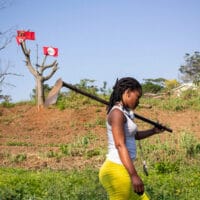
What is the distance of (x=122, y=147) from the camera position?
3.44 metres

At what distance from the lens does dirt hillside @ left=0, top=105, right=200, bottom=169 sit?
9.80 metres

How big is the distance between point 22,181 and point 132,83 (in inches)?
122

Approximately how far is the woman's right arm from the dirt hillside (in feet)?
18.8

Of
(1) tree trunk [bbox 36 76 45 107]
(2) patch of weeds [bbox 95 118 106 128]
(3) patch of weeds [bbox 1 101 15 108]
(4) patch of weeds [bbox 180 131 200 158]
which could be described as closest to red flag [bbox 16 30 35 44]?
(1) tree trunk [bbox 36 76 45 107]

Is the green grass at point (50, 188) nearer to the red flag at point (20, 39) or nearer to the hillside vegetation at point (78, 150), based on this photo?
the hillside vegetation at point (78, 150)

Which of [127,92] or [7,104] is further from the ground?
[127,92]

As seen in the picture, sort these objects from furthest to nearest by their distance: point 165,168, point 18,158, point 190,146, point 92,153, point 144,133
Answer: point 92,153 < point 18,158 < point 190,146 < point 165,168 < point 144,133

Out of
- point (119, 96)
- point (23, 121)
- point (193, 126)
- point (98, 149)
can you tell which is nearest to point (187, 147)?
point (98, 149)

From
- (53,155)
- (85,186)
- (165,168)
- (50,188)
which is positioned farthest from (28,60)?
(50,188)

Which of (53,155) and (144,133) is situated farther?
(53,155)

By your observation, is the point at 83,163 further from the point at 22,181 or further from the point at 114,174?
the point at 114,174

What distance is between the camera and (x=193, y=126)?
13.5m

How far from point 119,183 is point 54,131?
437 inches

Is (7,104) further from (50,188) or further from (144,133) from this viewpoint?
(144,133)
